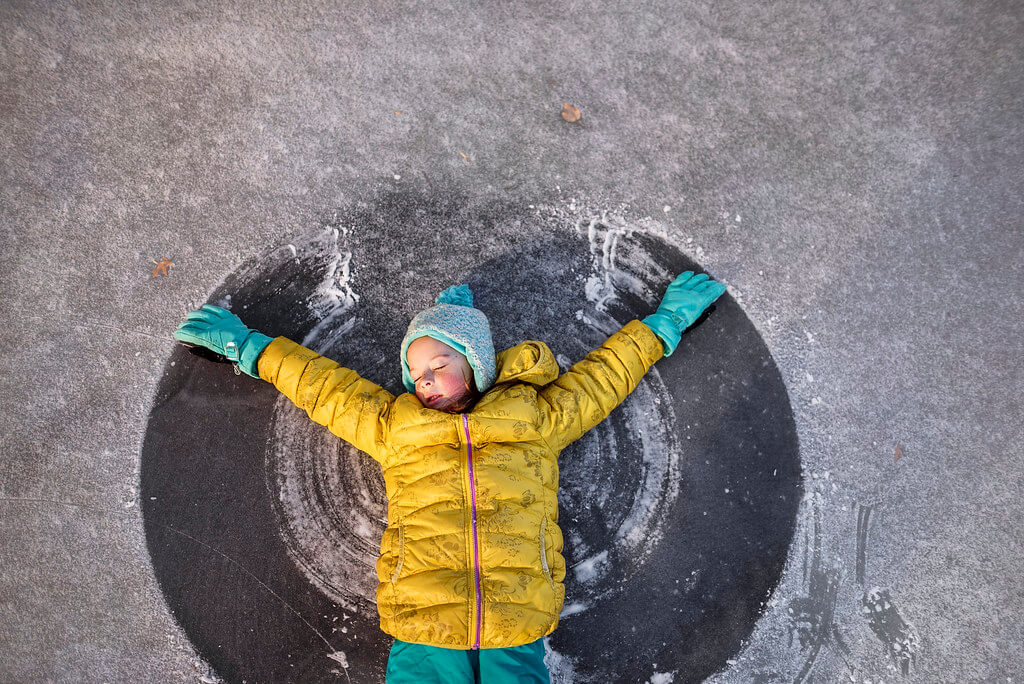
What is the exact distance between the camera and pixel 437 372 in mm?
2033

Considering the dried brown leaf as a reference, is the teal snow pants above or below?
below

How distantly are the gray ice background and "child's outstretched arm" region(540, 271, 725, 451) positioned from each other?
393 mm

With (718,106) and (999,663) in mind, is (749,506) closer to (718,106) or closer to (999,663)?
(999,663)

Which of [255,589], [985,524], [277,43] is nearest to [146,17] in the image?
[277,43]

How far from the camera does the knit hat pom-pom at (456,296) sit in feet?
7.73

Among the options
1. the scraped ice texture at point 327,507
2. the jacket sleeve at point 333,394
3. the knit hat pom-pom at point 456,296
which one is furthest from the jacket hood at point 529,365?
the scraped ice texture at point 327,507

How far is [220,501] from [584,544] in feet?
5.15

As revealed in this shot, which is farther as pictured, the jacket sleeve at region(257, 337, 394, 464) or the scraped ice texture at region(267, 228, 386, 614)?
the scraped ice texture at region(267, 228, 386, 614)

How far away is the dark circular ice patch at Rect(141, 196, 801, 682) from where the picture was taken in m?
2.37

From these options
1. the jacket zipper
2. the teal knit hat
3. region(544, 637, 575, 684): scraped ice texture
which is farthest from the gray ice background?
the jacket zipper

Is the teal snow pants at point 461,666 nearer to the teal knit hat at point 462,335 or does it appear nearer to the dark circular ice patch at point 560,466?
the dark circular ice patch at point 560,466

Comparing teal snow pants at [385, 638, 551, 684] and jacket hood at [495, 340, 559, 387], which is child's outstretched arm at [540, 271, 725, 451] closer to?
jacket hood at [495, 340, 559, 387]

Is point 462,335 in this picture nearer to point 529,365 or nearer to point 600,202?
point 529,365

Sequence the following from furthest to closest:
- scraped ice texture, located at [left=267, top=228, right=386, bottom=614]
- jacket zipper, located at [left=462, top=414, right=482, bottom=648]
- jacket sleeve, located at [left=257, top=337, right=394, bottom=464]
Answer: scraped ice texture, located at [left=267, top=228, right=386, bottom=614] → jacket sleeve, located at [left=257, top=337, right=394, bottom=464] → jacket zipper, located at [left=462, top=414, right=482, bottom=648]
